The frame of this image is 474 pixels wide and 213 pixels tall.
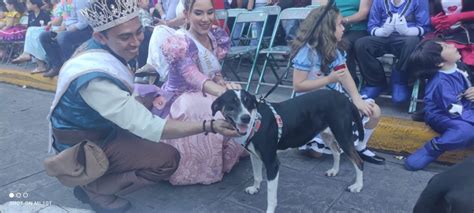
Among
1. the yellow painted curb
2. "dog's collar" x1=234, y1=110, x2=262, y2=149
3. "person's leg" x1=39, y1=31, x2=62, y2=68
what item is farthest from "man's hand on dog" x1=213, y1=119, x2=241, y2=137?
"person's leg" x1=39, y1=31, x2=62, y2=68

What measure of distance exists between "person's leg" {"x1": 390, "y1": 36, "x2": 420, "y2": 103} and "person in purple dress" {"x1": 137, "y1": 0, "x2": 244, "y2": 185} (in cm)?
193

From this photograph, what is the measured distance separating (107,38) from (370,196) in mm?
2237

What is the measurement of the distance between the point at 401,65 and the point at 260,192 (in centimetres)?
207

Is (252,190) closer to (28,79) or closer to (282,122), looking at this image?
(282,122)

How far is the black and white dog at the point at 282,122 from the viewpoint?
2564 millimetres

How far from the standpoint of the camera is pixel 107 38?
2.68 metres

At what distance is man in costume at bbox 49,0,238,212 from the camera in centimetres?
249

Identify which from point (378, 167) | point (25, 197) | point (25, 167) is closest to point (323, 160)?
point (378, 167)

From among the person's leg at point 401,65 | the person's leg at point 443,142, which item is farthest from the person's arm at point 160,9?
Answer: the person's leg at point 443,142

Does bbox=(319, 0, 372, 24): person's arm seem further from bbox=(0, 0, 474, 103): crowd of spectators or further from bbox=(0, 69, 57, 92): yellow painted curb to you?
bbox=(0, 69, 57, 92): yellow painted curb

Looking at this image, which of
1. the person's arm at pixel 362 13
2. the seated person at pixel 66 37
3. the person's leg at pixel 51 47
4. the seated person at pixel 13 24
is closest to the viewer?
the person's arm at pixel 362 13

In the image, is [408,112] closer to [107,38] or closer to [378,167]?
[378,167]

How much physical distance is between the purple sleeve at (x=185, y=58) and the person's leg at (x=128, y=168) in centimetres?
61

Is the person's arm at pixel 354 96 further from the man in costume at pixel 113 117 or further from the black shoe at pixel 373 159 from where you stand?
the man in costume at pixel 113 117
